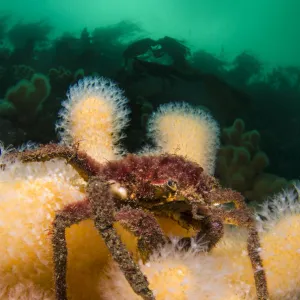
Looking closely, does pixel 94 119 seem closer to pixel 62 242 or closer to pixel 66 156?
pixel 66 156

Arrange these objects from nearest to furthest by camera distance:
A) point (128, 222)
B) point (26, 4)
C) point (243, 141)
A: point (128, 222) < point (243, 141) < point (26, 4)

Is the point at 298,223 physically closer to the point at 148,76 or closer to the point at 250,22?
the point at 148,76

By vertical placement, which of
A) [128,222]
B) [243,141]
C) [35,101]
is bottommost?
[243,141]

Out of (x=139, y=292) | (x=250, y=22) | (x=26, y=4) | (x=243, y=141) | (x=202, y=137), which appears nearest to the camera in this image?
(x=139, y=292)

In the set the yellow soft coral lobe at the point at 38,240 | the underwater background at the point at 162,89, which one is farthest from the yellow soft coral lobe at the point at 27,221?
the underwater background at the point at 162,89

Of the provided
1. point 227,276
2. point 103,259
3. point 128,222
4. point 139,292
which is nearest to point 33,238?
point 103,259

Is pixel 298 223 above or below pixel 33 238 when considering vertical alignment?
above

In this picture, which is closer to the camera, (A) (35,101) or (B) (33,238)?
(B) (33,238)
